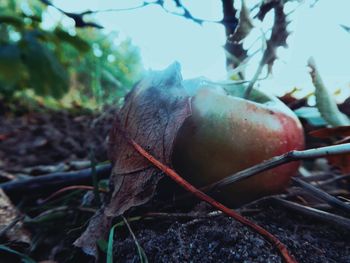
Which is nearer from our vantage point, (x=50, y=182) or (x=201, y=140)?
(x=201, y=140)

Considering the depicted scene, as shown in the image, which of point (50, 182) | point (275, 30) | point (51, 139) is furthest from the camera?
point (51, 139)

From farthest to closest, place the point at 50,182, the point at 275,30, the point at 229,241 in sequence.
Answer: the point at 50,182
the point at 275,30
the point at 229,241

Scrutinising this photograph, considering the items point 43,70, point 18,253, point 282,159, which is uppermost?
point 43,70

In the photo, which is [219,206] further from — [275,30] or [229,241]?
[275,30]

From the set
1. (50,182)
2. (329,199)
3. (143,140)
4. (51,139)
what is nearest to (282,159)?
(329,199)

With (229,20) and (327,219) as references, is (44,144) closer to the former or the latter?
(229,20)

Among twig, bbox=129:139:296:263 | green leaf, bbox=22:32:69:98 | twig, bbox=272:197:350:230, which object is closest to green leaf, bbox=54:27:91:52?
green leaf, bbox=22:32:69:98

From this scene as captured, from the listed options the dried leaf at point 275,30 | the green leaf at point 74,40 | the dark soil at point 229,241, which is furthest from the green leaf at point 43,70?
the dried leaf at point 275,30
